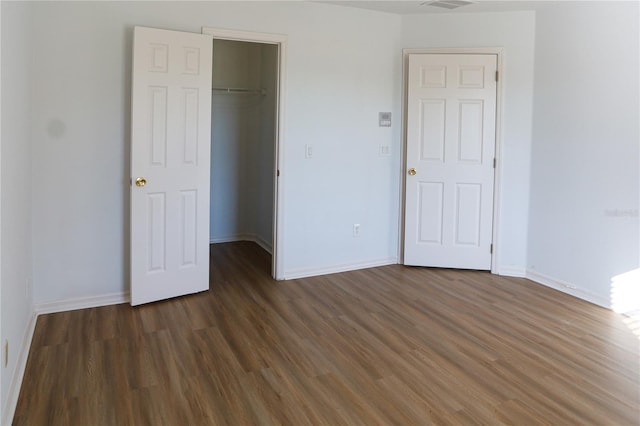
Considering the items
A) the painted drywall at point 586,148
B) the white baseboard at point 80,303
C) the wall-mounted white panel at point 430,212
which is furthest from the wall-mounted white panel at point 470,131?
the white baseboard at point 80,303

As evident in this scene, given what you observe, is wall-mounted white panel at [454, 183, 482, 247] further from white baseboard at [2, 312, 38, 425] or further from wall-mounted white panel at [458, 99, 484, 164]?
white baseboard at [2, 312, 38, 425]

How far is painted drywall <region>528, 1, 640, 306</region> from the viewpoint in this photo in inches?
137

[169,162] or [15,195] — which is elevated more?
[169,162]

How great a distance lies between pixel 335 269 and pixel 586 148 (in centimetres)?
243

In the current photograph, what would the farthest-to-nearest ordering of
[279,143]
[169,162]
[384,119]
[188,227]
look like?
[384,119] < [279,143] < [188,227] < [169,162]

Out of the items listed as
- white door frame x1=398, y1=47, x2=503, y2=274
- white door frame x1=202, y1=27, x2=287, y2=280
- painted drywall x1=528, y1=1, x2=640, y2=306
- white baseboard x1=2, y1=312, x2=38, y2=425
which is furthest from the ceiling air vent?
white baseboard x1=2, y1=312, x2=38, y2=425

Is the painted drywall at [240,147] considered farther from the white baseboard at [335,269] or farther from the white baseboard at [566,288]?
the white baseboard at [566,288]

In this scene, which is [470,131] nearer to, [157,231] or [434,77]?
[434,77]

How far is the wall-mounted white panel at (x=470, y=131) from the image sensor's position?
4.47m

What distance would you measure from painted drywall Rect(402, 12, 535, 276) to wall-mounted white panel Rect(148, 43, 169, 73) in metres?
2.35

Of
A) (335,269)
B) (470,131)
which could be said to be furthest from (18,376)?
(470,131)

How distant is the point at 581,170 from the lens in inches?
152

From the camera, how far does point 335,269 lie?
179 inches

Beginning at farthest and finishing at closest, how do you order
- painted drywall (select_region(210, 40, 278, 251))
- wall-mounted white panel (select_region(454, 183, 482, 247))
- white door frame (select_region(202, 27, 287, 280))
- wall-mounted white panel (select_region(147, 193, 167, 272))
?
painted drywall (select_region(210, 40, 278, 251)) < wall-mounted white panel (select_region(454, 183, 482, 247)) < white door frame (select_region(202, 27, 287, 280)) < wall-mounted white panel (select_region(147, 193, 167, 272))
